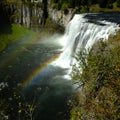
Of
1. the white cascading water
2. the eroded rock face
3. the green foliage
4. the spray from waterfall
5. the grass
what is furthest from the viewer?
the eroded rock face

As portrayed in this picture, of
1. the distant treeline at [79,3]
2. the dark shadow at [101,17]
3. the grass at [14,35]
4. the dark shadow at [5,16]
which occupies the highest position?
the distant treeline at [79,3]

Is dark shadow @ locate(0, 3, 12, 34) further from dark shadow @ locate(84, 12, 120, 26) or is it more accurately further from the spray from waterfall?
dark shadow @ locate(84, 12, 120, 26)

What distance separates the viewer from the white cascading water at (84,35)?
49.9 metres

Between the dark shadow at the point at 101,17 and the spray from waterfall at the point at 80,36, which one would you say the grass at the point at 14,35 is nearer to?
the spray from waterfall at the point at 80,36

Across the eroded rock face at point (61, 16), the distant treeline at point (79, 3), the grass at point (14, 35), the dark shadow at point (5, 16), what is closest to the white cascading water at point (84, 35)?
the eroded rock face at point (61, 16)

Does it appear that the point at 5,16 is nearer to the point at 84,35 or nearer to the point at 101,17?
the point at 101,17

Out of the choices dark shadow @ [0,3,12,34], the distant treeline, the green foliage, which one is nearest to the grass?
dark shadow @ [0,3,12,34]

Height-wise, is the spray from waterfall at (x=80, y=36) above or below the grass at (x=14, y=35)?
above

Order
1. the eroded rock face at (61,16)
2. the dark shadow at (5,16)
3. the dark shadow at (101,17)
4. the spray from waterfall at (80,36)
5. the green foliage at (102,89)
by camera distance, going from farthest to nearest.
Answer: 1. the dark shadow at (5,16)
2. the eroded rock face at (61,16)
3. the dark shadow at (101,17)
4. the spray from waterfall at (80,36)
5. the green foliage at (102,89)

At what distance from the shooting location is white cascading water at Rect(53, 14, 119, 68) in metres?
49.9

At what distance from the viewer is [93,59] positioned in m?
28.8

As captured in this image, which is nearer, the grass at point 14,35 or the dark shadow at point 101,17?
the dark shadow at point 101,17

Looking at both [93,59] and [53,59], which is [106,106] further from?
[53,59]

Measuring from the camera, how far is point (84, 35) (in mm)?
53531
